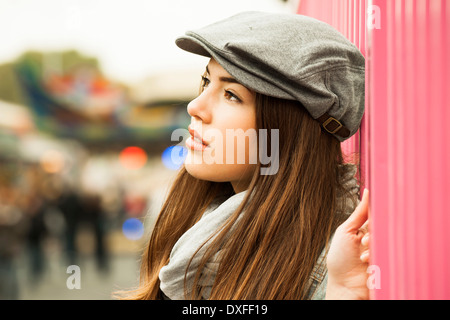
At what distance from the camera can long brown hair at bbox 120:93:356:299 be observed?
4.04 feet

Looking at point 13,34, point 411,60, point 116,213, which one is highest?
point 13,34

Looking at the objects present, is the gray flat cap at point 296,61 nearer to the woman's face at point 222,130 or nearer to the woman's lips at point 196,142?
the woman's face at point 222,130

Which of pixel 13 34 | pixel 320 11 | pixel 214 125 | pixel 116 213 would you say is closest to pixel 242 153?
pixel 214 125

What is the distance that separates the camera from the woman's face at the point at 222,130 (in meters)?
1.31

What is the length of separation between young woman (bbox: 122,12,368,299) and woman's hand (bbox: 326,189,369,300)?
118mm

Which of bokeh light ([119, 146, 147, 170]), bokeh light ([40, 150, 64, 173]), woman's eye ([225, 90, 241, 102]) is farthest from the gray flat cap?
bokeh light ([40, 150, 64, 173])

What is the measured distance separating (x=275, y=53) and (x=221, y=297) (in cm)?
63

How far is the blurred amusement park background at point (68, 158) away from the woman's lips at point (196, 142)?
485 cm

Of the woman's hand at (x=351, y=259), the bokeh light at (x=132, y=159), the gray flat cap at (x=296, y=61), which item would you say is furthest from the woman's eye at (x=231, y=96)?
the bokeh light at (x=132, y=159)

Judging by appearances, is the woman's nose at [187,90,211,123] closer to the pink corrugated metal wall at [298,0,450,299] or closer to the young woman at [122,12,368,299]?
the young woman at [122,12,368,299]

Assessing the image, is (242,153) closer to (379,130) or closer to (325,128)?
(325,128)

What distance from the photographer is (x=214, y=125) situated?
4.34 feet

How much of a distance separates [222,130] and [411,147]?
561 mm

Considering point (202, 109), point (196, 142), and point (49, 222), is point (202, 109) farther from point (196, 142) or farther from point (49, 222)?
point (49, 222)
